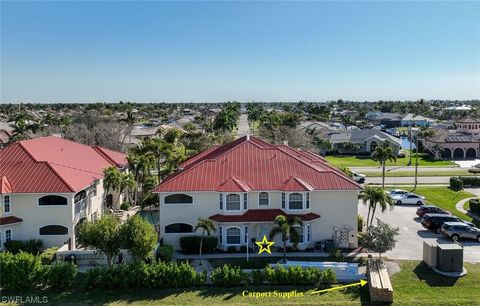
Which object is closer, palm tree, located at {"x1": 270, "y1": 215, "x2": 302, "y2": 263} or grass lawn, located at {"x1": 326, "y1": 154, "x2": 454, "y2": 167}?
palm tree, located at {"x1": 270, "y1": 215, "x2": 302, "y2": 263}

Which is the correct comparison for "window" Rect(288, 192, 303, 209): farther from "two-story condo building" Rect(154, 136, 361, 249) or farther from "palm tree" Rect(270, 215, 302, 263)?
"palm tree" Rect(270, 215, 302, 263)

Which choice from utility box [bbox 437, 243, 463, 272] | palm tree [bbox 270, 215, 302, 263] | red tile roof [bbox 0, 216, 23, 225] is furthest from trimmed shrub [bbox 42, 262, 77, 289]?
utility box [bbox 437, 243, 463, 272]

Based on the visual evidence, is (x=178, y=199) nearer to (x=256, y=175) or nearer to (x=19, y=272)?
(x=256, y=175)

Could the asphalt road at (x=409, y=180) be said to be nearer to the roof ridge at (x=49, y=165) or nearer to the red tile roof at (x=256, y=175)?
the red tile roof at (x=256, y=175)

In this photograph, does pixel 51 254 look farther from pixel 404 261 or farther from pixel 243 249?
pixel 404 261

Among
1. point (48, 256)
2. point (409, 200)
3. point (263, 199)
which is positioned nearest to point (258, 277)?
point (263, 199)

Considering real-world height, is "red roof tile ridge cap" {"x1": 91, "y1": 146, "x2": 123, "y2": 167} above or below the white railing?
above

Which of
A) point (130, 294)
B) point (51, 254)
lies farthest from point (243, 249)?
point (51, 254)
